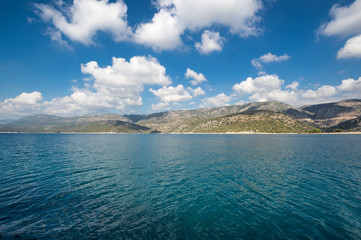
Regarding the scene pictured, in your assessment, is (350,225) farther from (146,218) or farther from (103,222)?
(103,222)

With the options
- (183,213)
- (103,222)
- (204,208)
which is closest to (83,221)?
(103,222)

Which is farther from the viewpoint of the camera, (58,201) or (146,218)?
(58,201)

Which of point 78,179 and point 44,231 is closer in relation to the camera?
point 44,231

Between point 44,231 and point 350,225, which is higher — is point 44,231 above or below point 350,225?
above

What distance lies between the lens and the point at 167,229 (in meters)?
18.6

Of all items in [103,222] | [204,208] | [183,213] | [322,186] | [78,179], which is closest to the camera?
[103,222]

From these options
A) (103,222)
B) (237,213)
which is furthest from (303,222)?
(103,222)

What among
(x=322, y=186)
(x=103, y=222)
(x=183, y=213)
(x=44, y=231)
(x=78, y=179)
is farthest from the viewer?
(x=78, y=179)

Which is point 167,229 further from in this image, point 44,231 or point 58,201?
point 58,201

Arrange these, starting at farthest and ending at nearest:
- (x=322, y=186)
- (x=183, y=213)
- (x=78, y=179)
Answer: (x=78, y=179), (x=322, y=186), (x=183, y=213)

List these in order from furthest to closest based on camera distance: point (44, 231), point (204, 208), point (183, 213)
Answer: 1. point (204, 208)
2. point (183, 213)
3. point (44, 231)

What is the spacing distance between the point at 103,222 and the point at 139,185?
14294 millimetres

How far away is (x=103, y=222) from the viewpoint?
19.8 m

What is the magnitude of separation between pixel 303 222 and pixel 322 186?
17.8m
